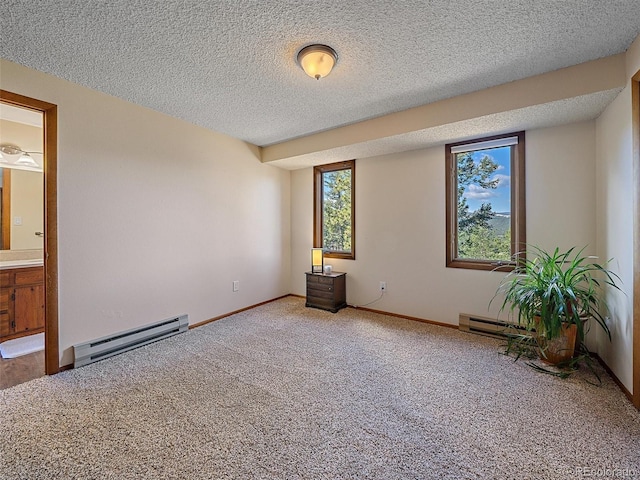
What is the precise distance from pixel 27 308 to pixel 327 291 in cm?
349

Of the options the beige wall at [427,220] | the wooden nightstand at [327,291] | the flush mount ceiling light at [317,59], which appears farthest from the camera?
the wooden nightstand at [327,291]

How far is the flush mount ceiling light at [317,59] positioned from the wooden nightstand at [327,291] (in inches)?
104

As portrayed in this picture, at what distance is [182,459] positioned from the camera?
1437mm

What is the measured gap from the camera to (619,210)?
215 cm

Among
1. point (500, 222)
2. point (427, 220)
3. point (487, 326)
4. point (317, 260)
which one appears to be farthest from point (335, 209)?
point (487, 326)

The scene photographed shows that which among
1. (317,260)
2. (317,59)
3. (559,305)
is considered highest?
(317,59)

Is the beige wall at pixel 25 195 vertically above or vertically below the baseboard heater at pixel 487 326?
above

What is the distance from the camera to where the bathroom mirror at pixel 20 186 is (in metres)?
3.29

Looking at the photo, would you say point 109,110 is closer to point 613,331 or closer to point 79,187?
point 79,187

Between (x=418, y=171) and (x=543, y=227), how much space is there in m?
1.46

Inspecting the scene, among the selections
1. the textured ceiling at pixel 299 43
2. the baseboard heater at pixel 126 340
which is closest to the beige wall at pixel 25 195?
the textured ceiling at pixel 299 43

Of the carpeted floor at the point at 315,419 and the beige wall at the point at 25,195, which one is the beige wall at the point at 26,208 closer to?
the beige wall at the point at 25,195

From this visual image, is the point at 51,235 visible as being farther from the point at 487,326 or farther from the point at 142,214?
the point at 487,326

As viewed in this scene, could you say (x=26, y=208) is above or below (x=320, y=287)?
above
